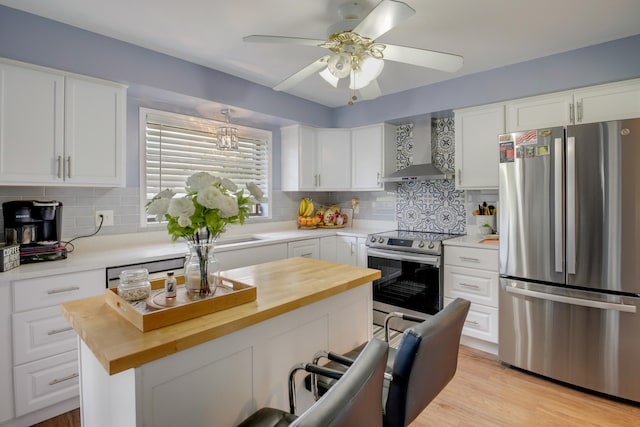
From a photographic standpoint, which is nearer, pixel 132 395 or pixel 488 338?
pixel 132 395

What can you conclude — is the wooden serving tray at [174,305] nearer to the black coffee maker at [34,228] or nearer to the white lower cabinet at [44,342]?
the white lower cabinet at [44,342]

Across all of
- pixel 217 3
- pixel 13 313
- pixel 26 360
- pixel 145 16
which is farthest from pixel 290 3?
pixel 26 360

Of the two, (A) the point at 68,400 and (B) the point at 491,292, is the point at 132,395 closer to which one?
(A) the point at 68,400

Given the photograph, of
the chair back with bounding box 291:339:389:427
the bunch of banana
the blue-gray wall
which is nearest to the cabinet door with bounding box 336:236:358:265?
the bunch of banana

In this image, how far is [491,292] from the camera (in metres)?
2.73

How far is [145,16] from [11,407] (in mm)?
2348

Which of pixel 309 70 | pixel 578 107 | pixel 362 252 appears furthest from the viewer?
pixel 362 252

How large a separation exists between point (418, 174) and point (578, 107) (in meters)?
1.36

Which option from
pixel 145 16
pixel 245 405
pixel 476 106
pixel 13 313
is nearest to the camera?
pixel 245 405

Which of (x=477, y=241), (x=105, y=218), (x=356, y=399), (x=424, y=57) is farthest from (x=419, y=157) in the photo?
(x=356, y=399)

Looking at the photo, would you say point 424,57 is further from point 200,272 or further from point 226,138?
point 226,138

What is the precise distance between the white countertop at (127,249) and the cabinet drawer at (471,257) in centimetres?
90

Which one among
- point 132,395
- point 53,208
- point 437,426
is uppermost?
point 53,208

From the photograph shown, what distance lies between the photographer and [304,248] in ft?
11.3
